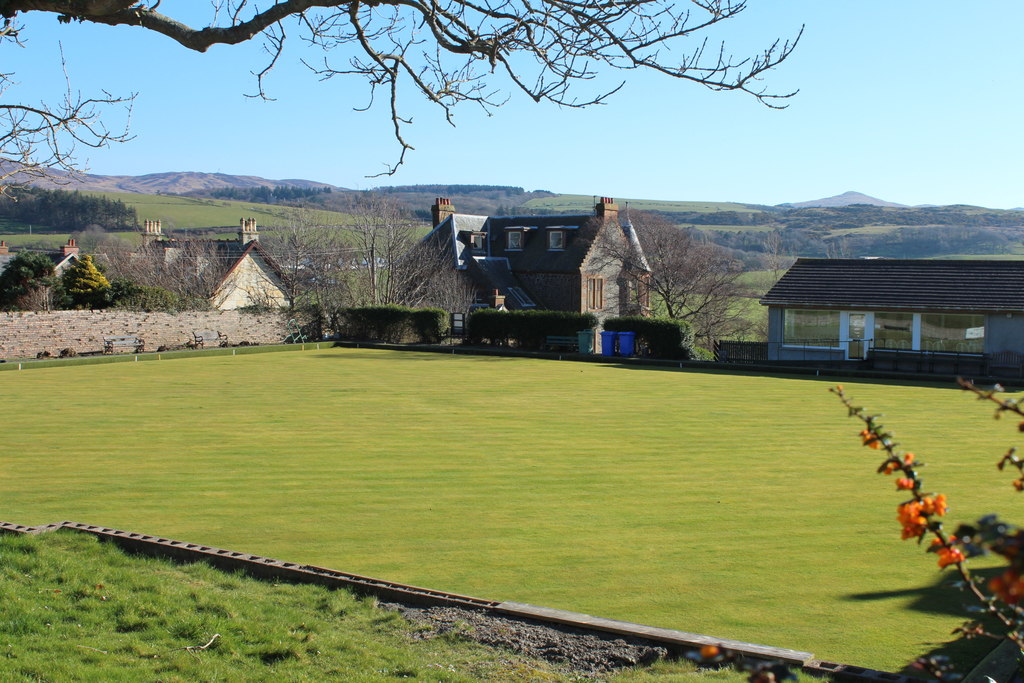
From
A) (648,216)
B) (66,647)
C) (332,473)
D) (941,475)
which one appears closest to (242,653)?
(66,647)

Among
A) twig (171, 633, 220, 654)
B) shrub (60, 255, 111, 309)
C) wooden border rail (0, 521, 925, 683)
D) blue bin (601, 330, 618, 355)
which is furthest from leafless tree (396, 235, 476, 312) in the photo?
twig (171, 633, 220, 654)

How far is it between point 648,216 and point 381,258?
1845cm

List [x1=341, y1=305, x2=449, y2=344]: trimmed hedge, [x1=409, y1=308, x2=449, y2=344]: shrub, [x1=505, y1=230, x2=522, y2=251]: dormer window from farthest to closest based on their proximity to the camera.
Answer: [x1=505, y1=230, x2=522, y2=251]: dormer window
[x1=341, y1=305, x2=449, y2=344]: trimmed hedge
[x1=409, y1=308, x2=449, y2=344]: shrub

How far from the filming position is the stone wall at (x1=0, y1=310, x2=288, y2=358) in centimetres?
2867

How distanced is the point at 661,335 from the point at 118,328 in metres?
19.4

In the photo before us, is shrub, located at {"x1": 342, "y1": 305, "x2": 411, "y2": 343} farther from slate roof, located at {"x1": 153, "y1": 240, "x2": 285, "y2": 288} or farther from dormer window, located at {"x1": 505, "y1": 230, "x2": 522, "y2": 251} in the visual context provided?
dormer window, located at {"x1": 505, "y1": 230, "x2": 522, "y2": 251}

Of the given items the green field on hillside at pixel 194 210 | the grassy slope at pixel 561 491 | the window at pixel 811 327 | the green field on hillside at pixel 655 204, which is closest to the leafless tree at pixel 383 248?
the window at pixel 811 327

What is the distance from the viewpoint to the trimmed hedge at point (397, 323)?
115ft

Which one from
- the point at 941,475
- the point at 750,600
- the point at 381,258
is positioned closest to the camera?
the point at 750,600

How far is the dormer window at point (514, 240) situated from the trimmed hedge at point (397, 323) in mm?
15981

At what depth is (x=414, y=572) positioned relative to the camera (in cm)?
754

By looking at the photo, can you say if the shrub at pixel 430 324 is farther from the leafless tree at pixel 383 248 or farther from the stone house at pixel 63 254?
the stone house at pixel 63 254

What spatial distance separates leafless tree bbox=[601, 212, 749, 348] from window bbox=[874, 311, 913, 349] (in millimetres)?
18022

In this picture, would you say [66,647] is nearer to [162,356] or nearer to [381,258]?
[162,356]
